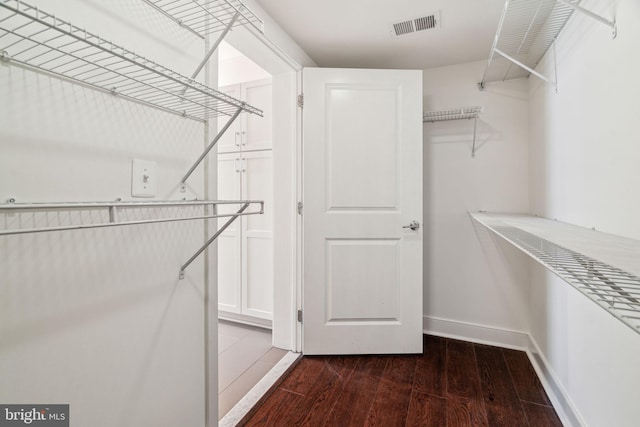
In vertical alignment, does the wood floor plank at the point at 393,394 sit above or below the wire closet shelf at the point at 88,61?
below

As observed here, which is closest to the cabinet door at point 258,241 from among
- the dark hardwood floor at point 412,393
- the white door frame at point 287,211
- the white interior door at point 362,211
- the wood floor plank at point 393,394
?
the white door frame at point 287,211

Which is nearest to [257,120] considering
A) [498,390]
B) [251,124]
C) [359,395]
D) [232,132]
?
[251,124]

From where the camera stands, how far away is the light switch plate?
3.25ft

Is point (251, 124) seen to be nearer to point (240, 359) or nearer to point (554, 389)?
point (240, 359)

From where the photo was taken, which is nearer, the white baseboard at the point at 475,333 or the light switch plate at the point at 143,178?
the light switch plate at the point at 143,178

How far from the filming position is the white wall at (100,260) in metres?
0.73

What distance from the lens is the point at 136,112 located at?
994 millimetres

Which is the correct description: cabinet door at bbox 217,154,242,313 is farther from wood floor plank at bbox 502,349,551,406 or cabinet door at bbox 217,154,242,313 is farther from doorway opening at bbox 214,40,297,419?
wood floor plank at bbox 502,349,551,406

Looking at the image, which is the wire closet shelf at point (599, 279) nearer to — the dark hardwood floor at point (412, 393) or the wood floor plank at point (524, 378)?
the dark hardwood floor at point (412, 393)

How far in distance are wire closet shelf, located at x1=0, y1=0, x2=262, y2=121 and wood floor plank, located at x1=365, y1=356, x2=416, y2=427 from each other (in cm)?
163

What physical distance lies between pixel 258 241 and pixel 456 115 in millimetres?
1914

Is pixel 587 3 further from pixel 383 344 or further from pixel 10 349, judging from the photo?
pixel 10 349

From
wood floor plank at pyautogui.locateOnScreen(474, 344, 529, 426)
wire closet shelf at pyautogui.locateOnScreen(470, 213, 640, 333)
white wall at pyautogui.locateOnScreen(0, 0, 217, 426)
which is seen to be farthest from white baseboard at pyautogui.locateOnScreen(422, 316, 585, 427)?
white wall at pyautogui.locateOnScreen(0, 0, 217, 426)

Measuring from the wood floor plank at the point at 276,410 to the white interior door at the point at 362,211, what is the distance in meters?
0.44
